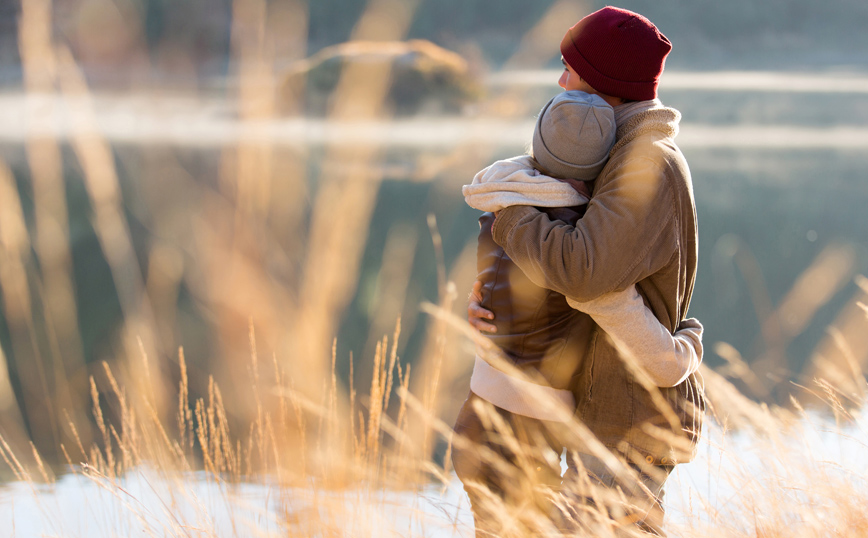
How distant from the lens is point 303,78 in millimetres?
14984

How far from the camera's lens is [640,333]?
94cm

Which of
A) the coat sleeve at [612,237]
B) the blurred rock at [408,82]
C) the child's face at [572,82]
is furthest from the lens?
A: the blurred rock at [408,82]

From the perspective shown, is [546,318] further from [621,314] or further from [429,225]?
[429,225]

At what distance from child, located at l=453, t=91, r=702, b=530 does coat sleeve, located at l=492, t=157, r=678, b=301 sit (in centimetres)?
4

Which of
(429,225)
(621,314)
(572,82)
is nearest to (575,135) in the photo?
(572,82)

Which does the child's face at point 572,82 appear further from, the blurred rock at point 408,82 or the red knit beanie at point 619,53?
the blurred rock at point 408,82

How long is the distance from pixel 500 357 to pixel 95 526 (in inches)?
53.2

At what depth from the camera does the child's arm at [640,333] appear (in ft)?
3.07

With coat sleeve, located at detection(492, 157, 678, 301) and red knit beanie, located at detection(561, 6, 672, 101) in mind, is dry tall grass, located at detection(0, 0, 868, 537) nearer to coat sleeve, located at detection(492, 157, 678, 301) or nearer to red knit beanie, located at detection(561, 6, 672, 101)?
coat sleeve, located at detection(492, 157, 678, 301)

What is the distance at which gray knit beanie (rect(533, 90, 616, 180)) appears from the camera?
944 millimetres

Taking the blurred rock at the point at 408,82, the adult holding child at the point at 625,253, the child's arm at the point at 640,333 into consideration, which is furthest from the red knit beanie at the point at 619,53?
the blurred rock at the point at 408,82

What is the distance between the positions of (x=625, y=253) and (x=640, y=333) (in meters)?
0.12

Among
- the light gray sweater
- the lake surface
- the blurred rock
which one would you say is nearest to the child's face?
the light gray sweater

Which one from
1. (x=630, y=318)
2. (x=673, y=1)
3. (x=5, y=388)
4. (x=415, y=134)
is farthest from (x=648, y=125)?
(x=673, y=1)
